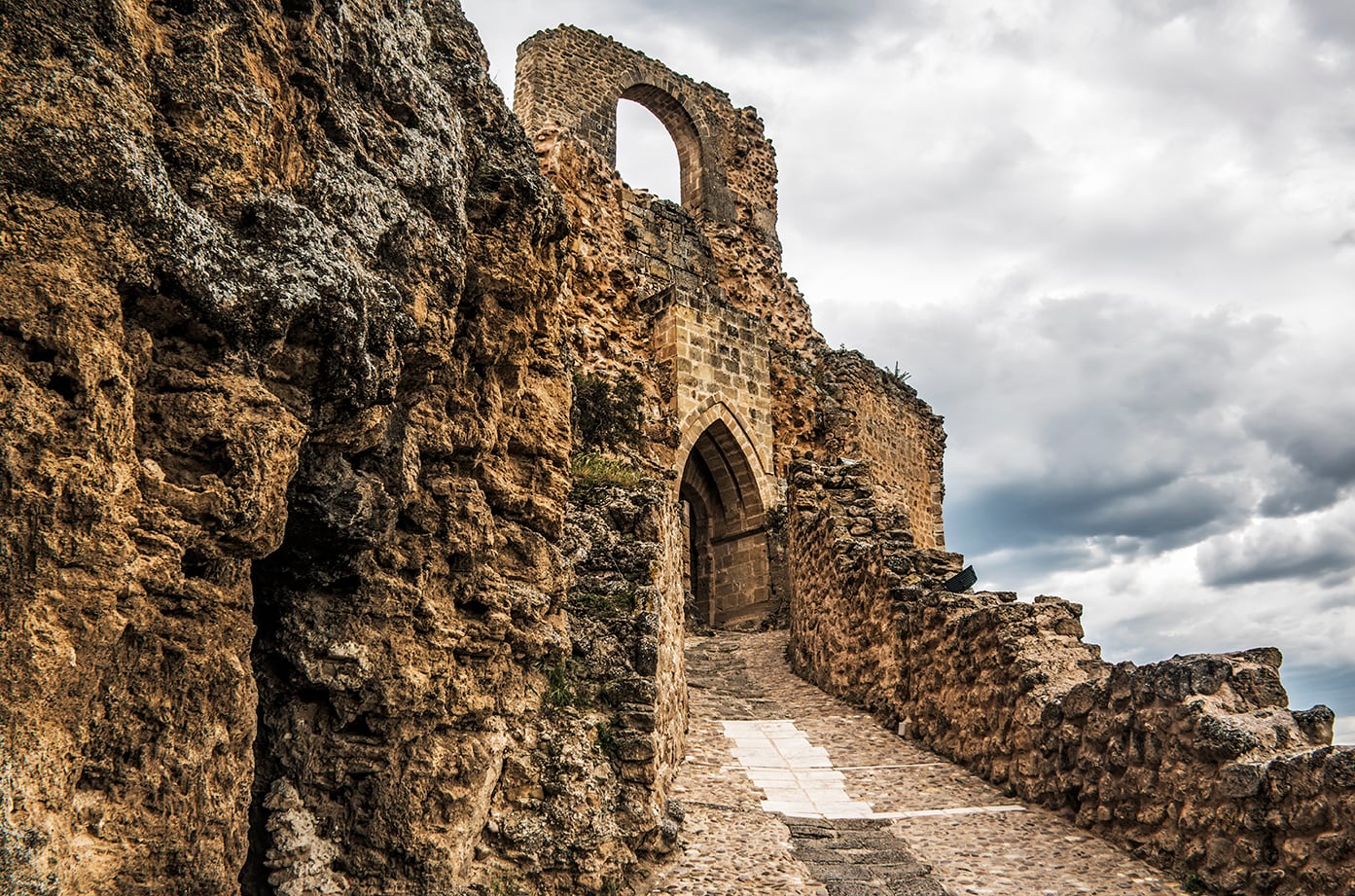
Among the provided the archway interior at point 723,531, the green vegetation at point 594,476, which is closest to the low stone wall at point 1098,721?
the green vegetation at point 594,476

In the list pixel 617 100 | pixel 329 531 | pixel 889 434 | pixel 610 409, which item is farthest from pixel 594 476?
pixel 617 100

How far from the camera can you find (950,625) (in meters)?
8.09

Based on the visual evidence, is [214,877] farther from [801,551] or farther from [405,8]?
[801,551]

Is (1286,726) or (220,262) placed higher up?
(220,262)

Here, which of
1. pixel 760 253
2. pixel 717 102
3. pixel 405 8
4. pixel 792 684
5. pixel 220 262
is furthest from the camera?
pixel 717 102

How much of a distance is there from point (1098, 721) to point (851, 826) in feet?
5.85

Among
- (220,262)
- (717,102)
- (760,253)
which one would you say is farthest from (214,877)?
(717,102)

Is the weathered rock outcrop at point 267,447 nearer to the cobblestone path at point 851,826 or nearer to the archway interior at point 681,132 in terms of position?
the cobblestone path at point 851,826

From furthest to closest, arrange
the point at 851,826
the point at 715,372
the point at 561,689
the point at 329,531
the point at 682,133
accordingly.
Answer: the point at 682,133 → the point at 715,372 → the point at 851,826 → the point at 561,689 → the point at 329,531

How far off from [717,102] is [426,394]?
20.8 metres

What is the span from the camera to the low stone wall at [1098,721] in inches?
191

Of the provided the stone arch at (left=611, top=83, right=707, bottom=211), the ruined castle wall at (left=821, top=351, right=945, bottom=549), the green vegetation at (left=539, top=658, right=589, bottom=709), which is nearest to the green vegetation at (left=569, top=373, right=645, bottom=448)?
the ruined castle wall at (left=821, top=351, right=945, bottom=549)

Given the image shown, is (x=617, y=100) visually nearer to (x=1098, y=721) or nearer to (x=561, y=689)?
(x=1098, y=721)

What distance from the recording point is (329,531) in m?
2.70
